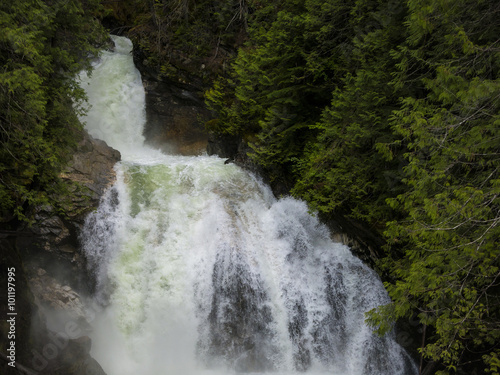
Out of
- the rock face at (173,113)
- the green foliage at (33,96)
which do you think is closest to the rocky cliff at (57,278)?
the green foliage at (33,96)

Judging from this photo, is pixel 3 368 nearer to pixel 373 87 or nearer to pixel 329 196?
pixel 329 196

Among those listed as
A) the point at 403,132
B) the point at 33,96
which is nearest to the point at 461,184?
the point at 403,132

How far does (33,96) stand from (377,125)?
685cm

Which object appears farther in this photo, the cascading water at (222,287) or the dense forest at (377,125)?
the cascading water at (222,287)

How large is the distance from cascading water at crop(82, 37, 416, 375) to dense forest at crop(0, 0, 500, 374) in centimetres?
108

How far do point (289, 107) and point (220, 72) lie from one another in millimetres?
5313

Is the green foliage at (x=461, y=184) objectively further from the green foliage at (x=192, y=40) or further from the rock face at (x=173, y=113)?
the rock face at (x=173, y=113)

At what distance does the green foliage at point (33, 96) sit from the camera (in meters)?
5.94

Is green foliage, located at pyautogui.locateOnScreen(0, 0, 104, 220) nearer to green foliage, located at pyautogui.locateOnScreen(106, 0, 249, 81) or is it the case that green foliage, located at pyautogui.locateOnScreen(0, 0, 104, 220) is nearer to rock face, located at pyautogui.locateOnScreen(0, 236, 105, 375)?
rock face, located at pyautogui.locateOnScreen(0, 236, 105, 375)

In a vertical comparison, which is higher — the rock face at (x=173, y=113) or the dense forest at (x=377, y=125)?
the rock face at (x=173, y=113)

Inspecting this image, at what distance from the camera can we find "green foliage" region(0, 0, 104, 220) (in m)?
5.94

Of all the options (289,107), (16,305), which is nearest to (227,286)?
(16,305)

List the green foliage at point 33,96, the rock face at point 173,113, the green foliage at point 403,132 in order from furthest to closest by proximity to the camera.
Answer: the rock face at point 173,113
the green foliage at point 33,96
the green foliage at point 403,132

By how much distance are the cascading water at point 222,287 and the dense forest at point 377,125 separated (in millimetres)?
1077
